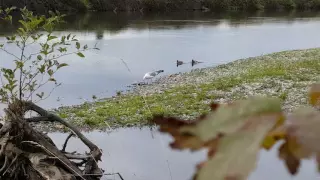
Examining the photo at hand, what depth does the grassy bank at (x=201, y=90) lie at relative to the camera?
34.9 ft

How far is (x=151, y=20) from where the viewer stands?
32.8 m

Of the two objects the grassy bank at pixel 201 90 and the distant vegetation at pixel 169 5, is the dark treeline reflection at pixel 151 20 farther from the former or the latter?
the grassy bank at pixel 201 90

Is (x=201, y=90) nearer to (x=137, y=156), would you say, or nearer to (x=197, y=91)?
(x=197, y=91)

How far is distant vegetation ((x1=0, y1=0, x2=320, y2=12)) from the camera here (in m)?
35.9

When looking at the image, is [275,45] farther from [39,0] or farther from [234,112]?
[234,112]

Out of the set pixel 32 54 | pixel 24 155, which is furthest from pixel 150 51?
pixel 24 155

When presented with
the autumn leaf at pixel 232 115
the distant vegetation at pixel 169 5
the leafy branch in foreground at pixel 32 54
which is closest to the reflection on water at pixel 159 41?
the distant vegetation at pixel 169 5

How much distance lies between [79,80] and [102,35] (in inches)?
395

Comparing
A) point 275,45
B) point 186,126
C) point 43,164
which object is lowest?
point 275,45

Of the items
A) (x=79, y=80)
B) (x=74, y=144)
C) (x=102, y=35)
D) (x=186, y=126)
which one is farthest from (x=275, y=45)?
(x=186, y=126)

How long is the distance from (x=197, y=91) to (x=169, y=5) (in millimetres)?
28744

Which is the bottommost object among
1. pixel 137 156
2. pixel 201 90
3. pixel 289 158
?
pixel 201 90

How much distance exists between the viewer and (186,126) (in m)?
0.34

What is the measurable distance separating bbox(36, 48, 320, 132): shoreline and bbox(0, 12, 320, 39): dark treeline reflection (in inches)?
384
